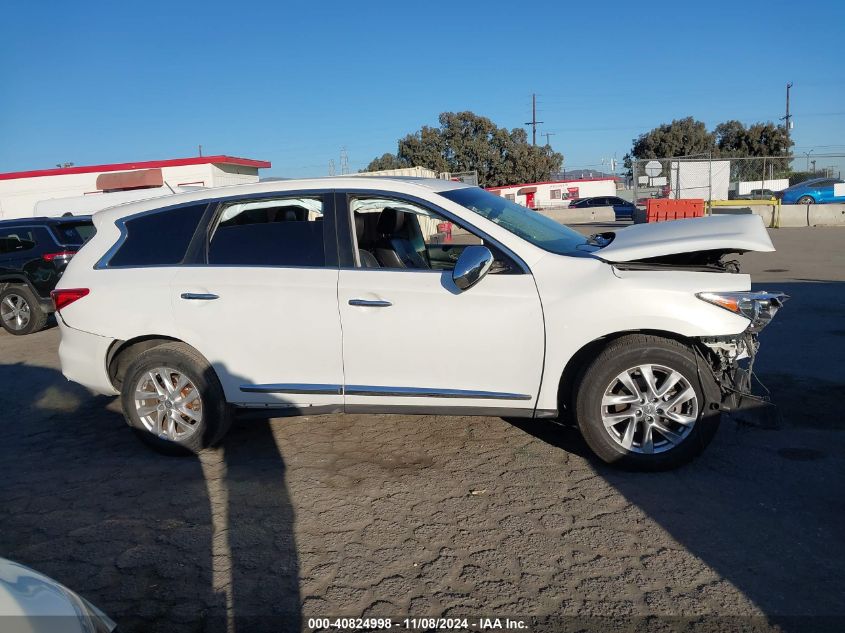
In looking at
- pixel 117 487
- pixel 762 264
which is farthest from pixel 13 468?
pixel 762 264

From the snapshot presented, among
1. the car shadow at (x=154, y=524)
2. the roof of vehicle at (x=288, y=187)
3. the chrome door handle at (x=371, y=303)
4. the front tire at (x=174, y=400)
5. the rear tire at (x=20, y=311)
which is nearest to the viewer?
the car shadow at (x=154, y=524)

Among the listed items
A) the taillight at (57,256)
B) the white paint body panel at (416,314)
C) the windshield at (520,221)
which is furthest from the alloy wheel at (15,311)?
the windshield at (520,221)

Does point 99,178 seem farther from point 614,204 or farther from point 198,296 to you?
point 614,204

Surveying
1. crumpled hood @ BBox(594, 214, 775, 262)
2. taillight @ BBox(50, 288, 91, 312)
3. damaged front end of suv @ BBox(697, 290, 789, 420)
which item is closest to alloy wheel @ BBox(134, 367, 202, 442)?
taillight @ BBox(50, 288, 91, 312)

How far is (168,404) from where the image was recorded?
4.90 meters

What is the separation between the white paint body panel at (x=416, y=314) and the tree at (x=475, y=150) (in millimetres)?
54573

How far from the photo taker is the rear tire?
35.9 ft

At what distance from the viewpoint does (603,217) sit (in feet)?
128

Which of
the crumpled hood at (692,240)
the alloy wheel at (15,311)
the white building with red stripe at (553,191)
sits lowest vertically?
the alloy wheel at (15,311)

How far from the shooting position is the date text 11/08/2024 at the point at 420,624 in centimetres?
293

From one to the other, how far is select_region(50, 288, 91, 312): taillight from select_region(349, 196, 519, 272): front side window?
205 centimetres

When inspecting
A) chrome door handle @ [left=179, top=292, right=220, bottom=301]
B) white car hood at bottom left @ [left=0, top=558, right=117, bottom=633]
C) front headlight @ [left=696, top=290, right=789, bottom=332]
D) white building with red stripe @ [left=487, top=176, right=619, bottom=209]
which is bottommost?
white car hood at bottom left @ [left=0, top=558, right=117, bottom=633]

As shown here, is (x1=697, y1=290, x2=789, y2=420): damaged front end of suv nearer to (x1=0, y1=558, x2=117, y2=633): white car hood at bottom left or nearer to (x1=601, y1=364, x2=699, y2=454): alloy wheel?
(x1=601, y1=364, x2=699, y2=454): alloy wheel

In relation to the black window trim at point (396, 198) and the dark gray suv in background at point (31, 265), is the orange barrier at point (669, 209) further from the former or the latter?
the black window trim at point (396, 198)
